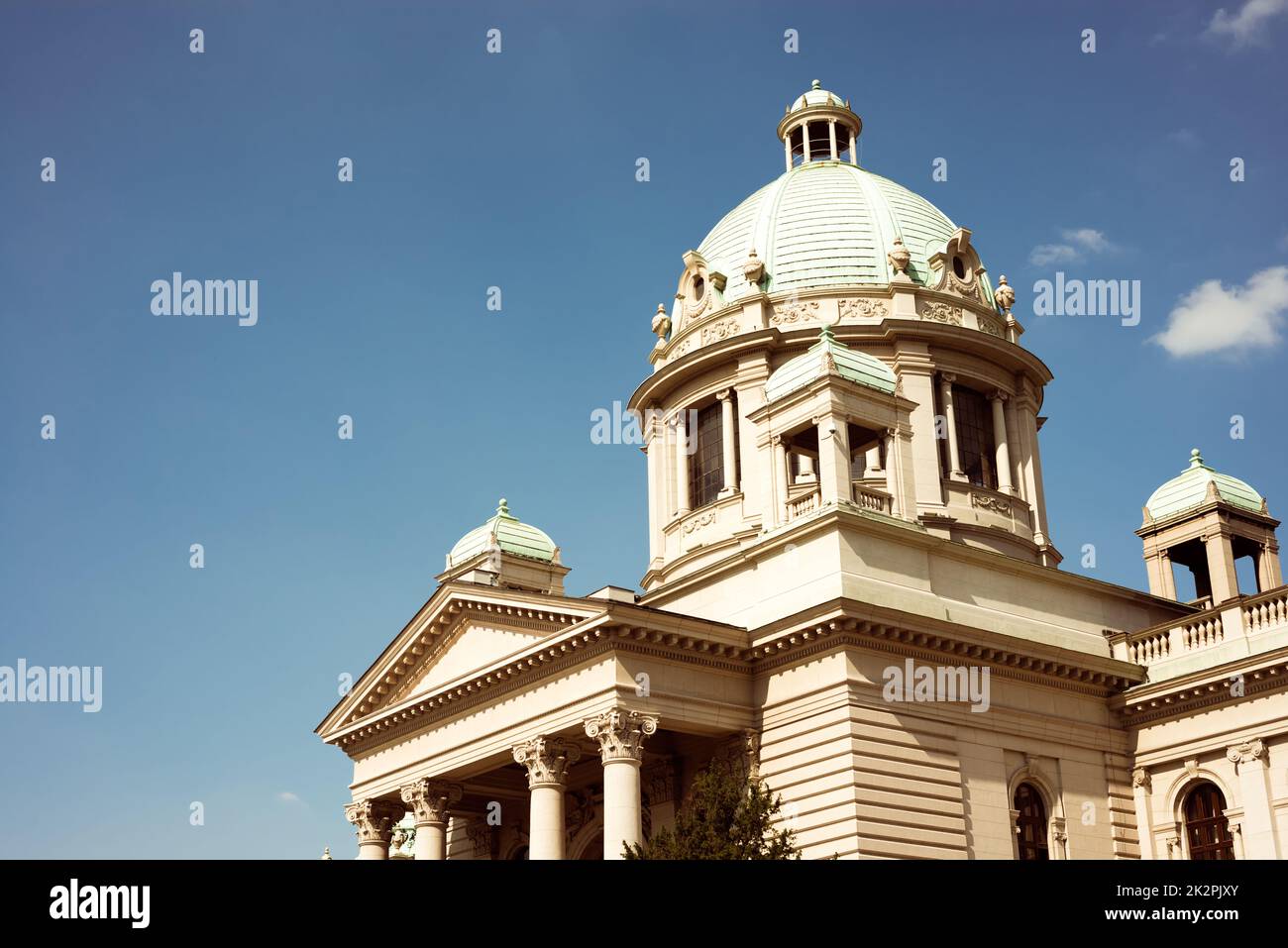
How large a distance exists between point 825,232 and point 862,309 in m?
3.64

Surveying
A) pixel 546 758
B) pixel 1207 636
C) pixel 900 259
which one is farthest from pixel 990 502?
pixel 546 758

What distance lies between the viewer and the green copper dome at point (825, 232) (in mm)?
46375

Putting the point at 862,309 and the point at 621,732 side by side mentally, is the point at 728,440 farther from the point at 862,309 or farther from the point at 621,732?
the point at 621,732

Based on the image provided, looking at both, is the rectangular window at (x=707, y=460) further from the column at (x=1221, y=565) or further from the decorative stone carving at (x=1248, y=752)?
the decorative stone carving at (x=1248, y=752)

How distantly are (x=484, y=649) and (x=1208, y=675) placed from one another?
17458 mm

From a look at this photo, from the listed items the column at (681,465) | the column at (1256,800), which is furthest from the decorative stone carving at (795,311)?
the column at (1256,800)

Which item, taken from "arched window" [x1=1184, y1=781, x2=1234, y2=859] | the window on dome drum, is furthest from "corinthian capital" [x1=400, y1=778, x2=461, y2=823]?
"arched window" [x1=1184, y1=781, x2=1234, y2=859]

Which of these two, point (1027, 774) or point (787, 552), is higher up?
point (787, 552)

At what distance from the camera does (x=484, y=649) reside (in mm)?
36531

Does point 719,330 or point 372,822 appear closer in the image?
point 372,822

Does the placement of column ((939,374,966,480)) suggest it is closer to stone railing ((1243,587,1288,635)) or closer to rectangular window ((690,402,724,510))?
rectangular window ((690,402,724,510))

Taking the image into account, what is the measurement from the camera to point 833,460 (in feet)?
112
